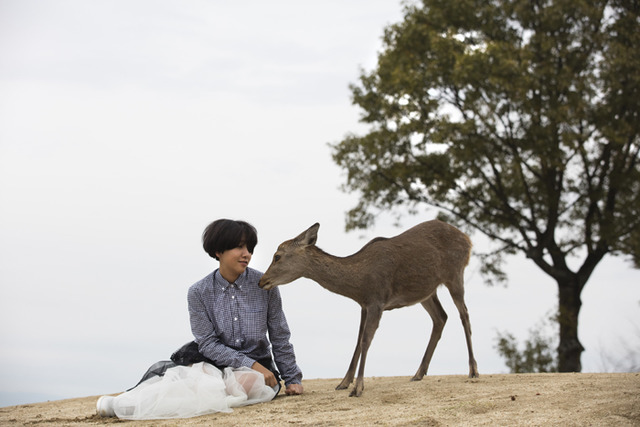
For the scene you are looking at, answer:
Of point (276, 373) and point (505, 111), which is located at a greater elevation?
point (505, 111)

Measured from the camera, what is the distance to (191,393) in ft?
23.8

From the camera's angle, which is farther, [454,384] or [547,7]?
[547,7]

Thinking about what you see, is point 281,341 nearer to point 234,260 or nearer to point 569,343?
point 234,260

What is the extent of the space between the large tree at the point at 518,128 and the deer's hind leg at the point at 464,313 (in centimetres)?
964

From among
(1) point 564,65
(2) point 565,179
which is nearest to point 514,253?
(2) point 565,179

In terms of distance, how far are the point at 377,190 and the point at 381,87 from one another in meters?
2.87

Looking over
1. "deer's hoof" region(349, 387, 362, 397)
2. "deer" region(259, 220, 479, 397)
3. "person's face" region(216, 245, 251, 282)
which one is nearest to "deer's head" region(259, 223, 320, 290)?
"deer" region(259, 220, 479, 397)

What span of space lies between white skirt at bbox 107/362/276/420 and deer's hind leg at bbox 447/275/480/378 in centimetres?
292

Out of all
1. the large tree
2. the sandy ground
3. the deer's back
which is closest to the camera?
the sandy ground

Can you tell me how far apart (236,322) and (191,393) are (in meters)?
0.92

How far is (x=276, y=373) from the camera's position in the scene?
8.05 meters

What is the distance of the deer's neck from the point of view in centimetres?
831

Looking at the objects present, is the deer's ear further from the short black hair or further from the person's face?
the person's face

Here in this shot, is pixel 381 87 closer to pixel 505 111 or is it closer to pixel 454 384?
pixel 505 111
